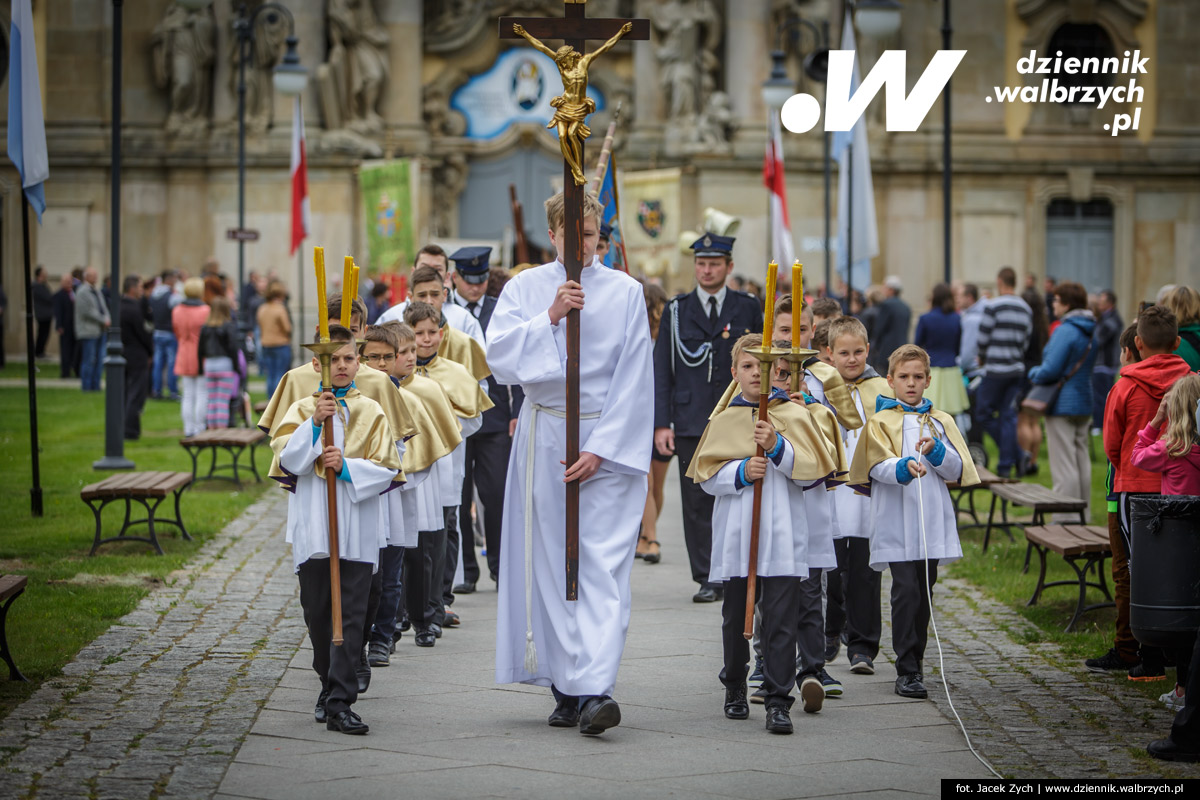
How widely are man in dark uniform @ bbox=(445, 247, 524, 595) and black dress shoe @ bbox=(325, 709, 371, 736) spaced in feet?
9.90

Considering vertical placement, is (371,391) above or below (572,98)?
below

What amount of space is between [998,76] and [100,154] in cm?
1685

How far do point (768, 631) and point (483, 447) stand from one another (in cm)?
353

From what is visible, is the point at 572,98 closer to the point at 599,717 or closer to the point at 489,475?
the point at 599,717

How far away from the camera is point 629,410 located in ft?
21.9

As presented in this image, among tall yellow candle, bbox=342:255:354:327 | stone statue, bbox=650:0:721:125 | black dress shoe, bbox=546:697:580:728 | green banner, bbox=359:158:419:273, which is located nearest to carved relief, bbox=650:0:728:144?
stone statue, bbox=650:0:721:125

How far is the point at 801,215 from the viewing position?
28094mm

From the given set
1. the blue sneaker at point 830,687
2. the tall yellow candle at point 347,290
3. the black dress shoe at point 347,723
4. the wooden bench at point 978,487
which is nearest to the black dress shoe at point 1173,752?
the blue sneaker at point 830,687

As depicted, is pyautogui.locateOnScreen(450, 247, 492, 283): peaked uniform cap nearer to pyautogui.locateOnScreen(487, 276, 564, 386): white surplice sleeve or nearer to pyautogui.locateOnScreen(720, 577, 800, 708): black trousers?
pyautogui.locateOnScreen(487, 276, 564, 386): white surplice sleeve

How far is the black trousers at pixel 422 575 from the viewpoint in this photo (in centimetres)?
837

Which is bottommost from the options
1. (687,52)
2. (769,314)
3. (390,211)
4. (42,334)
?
(769,314)

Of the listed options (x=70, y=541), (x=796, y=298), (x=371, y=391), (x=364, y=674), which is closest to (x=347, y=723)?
(x=364, y=674)

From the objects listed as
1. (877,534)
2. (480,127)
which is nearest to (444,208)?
(480,127)

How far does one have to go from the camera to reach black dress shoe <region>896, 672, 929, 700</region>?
23.7 ft
